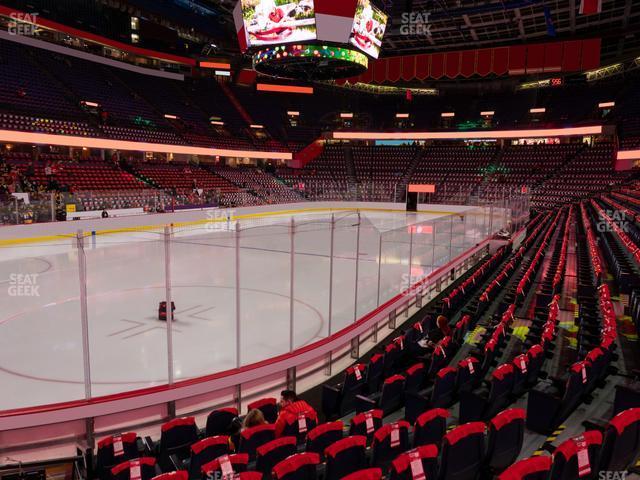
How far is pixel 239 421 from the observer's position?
4.55 metres

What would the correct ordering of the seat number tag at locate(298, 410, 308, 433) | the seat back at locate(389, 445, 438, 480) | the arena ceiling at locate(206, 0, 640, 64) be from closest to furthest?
the seat back at locate(389, 445, 438, 480) → the seat number tag at locate(298, 410, 308, 433) → the arena ceiling at locate(206, 0, 640, 64)

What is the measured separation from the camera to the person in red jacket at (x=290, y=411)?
4.08 m

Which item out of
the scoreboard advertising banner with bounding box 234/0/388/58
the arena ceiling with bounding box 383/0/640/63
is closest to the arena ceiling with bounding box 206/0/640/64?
the arena ceiling with bounding box 383/0/640/63

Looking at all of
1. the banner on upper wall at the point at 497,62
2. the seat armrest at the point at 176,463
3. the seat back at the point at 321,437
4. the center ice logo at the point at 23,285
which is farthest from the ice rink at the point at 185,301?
the banner on upper wall at the point at 497,62

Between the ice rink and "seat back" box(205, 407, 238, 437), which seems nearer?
"seat back" box(205, 407, 238, 437)

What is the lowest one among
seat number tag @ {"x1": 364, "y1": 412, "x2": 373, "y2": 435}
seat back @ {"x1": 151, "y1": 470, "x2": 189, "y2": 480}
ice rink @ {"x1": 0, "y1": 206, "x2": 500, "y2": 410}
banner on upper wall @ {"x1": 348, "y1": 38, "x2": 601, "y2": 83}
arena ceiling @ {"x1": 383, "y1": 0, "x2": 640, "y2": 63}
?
ice rink @ {"x1": 0, "y1": 206, "x2": 500, "y2": 410}

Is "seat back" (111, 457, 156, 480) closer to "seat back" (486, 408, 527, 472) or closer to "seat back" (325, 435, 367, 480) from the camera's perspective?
"seat back" (325, 435, 367, 480)

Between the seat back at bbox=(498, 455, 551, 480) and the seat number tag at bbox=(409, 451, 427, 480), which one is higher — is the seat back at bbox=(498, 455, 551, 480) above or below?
above

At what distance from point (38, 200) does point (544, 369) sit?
57.9 feet

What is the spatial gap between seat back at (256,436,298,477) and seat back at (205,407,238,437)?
1152 mm

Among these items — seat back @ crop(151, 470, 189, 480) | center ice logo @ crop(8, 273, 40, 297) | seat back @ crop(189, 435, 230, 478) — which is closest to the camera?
seat back @ crop(151, 470, 189, 480)

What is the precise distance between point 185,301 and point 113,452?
573 centimetres

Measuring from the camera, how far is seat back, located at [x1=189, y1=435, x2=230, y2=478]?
11.7 feet

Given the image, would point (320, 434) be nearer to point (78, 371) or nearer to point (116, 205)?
point (78, 371)
